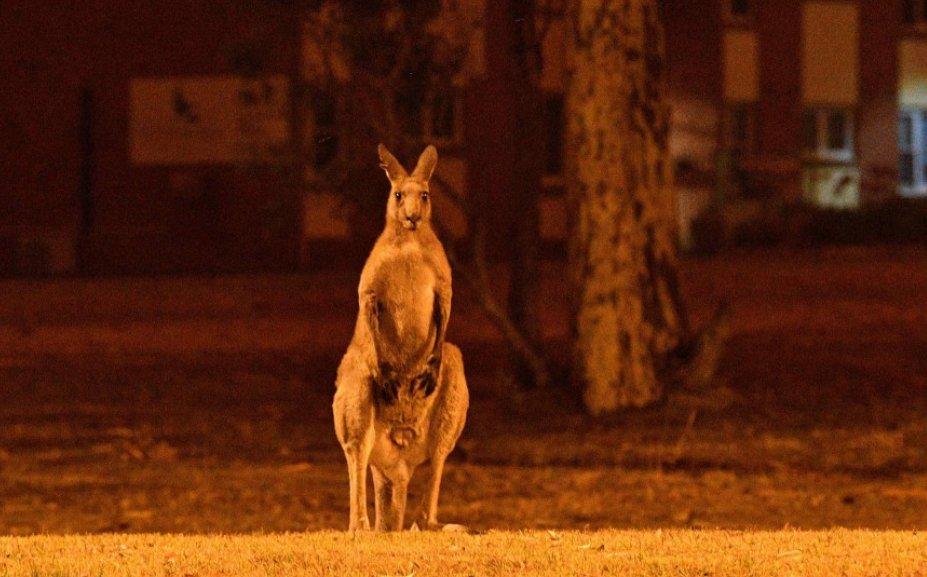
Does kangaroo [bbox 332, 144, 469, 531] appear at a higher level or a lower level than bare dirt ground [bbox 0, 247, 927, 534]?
higher

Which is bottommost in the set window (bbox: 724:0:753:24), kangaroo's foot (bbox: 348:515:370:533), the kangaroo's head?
kangaroo's foot (bbox: 348:515:370:533)

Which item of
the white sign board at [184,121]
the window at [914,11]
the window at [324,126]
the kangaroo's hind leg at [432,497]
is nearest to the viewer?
the kangaroo's hind leg at [432,497]

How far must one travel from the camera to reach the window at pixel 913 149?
41.3 meters

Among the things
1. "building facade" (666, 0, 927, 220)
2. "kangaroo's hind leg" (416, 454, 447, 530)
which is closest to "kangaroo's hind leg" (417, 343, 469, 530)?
"kangaroo's hind leg" (416, 454, 447, 530)

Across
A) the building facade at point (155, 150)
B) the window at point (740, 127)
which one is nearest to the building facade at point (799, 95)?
the window at point (740, 127)

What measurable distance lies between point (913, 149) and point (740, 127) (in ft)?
16.3

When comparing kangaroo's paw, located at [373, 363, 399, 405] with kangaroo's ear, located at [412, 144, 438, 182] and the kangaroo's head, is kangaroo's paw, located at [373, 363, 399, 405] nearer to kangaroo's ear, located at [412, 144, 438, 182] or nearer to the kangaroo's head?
the kangaroo's head

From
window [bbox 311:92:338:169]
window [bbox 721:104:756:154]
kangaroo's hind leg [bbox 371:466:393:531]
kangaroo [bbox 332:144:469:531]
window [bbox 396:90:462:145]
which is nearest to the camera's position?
kangaroo [bbox 332:144:469:531]

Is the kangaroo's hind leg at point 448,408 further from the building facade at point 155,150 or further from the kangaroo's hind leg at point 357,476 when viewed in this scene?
the building facade at point 155,150

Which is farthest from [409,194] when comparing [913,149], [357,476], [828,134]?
[913,149]

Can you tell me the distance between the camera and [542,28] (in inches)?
603

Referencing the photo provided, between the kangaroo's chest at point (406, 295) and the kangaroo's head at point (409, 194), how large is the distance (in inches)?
6.0

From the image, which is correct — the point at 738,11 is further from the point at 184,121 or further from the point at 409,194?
the point at 409,194

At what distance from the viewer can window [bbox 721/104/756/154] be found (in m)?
39.4
